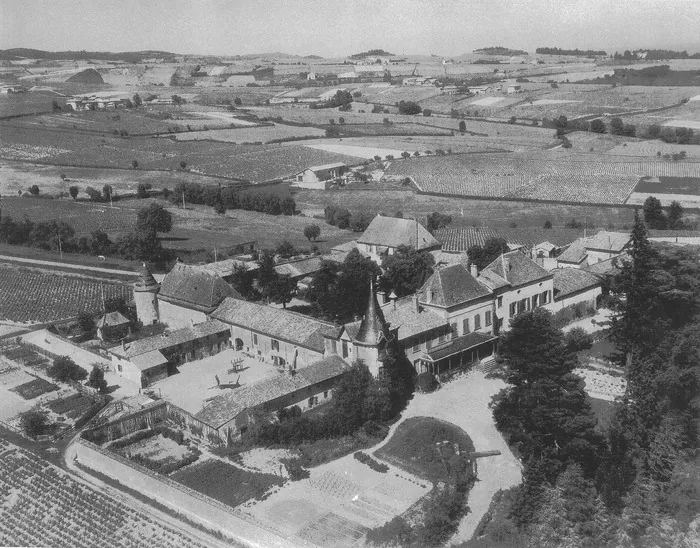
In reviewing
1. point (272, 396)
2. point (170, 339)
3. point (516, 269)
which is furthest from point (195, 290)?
point (516, 269)

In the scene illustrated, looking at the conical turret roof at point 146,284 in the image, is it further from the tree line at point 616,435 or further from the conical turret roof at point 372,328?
the tree line at point 616,435

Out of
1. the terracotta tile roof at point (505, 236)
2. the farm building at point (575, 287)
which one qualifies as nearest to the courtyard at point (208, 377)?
the farm building at point (575, 287)

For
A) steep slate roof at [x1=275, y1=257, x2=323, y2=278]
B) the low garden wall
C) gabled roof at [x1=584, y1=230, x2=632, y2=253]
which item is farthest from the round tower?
gabled roof at [x1=584, y1=230, x2=632, y2=253]

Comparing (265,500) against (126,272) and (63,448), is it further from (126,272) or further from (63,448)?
(126,272)

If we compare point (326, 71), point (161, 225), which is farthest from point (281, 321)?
point (326, 71)

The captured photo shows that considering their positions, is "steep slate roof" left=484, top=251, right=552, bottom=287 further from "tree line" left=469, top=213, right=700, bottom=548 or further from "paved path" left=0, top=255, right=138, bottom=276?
"paved path" left=0, top=255, right=138, bottom=276
